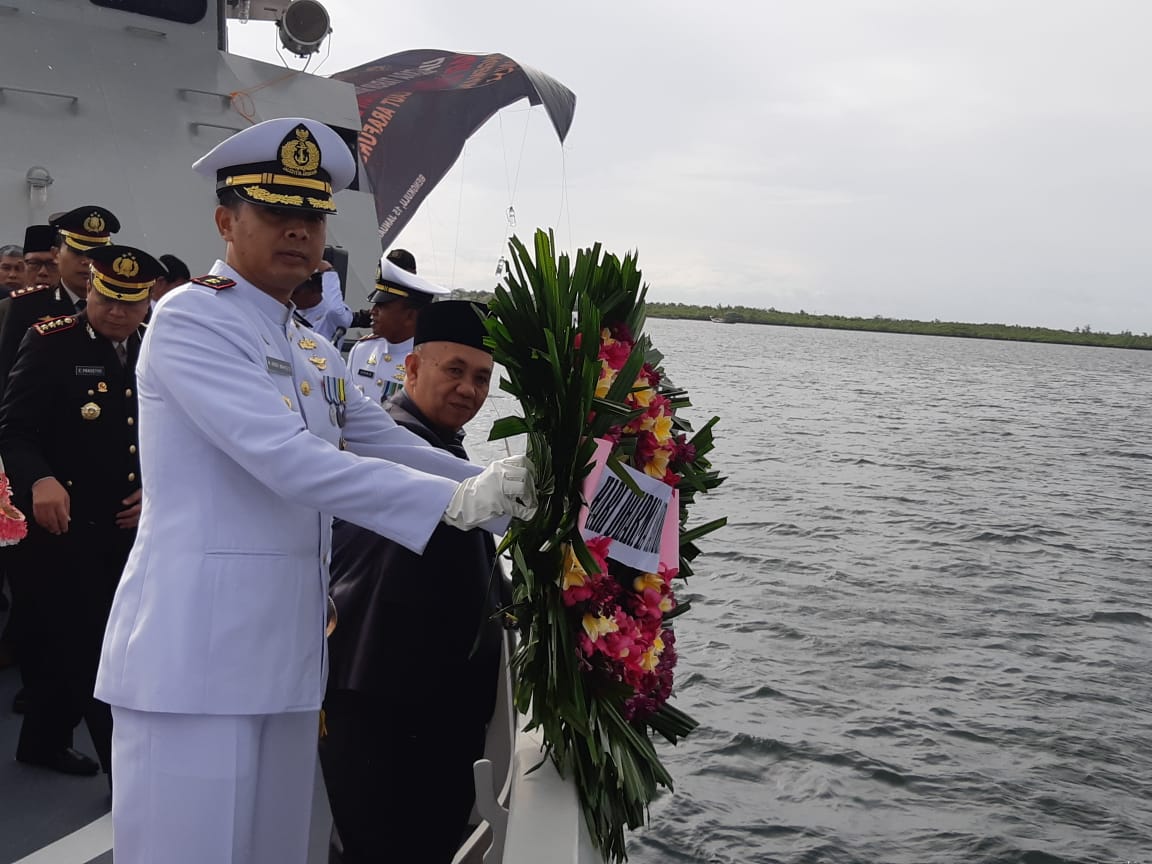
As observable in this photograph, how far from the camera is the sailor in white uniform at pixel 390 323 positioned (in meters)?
4.36

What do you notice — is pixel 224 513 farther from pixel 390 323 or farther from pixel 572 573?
pixel 390 323

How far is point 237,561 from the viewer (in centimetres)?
171

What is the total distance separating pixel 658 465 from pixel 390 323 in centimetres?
274

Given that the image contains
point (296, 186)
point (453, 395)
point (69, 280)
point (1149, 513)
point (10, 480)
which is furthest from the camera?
point (1149, 513)

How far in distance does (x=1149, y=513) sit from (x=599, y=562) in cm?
1705

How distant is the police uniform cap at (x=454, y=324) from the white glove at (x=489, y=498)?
24.4 inches

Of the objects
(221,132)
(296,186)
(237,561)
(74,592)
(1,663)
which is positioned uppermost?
(221,132)

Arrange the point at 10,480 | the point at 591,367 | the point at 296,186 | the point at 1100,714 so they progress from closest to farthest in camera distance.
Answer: the point at 296,186
the point at 591,367
the point at 10,480
the point at 1100,714

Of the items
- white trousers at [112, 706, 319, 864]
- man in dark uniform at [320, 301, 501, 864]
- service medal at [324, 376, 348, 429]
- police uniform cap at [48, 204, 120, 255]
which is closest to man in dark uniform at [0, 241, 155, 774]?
police uniform cap at [48, 204, 120, 255]

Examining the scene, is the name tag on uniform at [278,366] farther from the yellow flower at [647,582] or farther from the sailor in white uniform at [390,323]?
the sailor in white uniform at [390,323]

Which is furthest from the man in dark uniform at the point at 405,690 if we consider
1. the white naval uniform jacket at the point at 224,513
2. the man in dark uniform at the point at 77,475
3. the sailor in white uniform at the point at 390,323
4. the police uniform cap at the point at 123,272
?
the sailor in white uniform at the point at 390,323

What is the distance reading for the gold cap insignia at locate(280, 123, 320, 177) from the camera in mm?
1781

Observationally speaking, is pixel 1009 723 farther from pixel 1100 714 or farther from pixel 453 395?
pixel 453 395

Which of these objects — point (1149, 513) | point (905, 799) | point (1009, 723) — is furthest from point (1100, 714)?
point (1149, 513)
